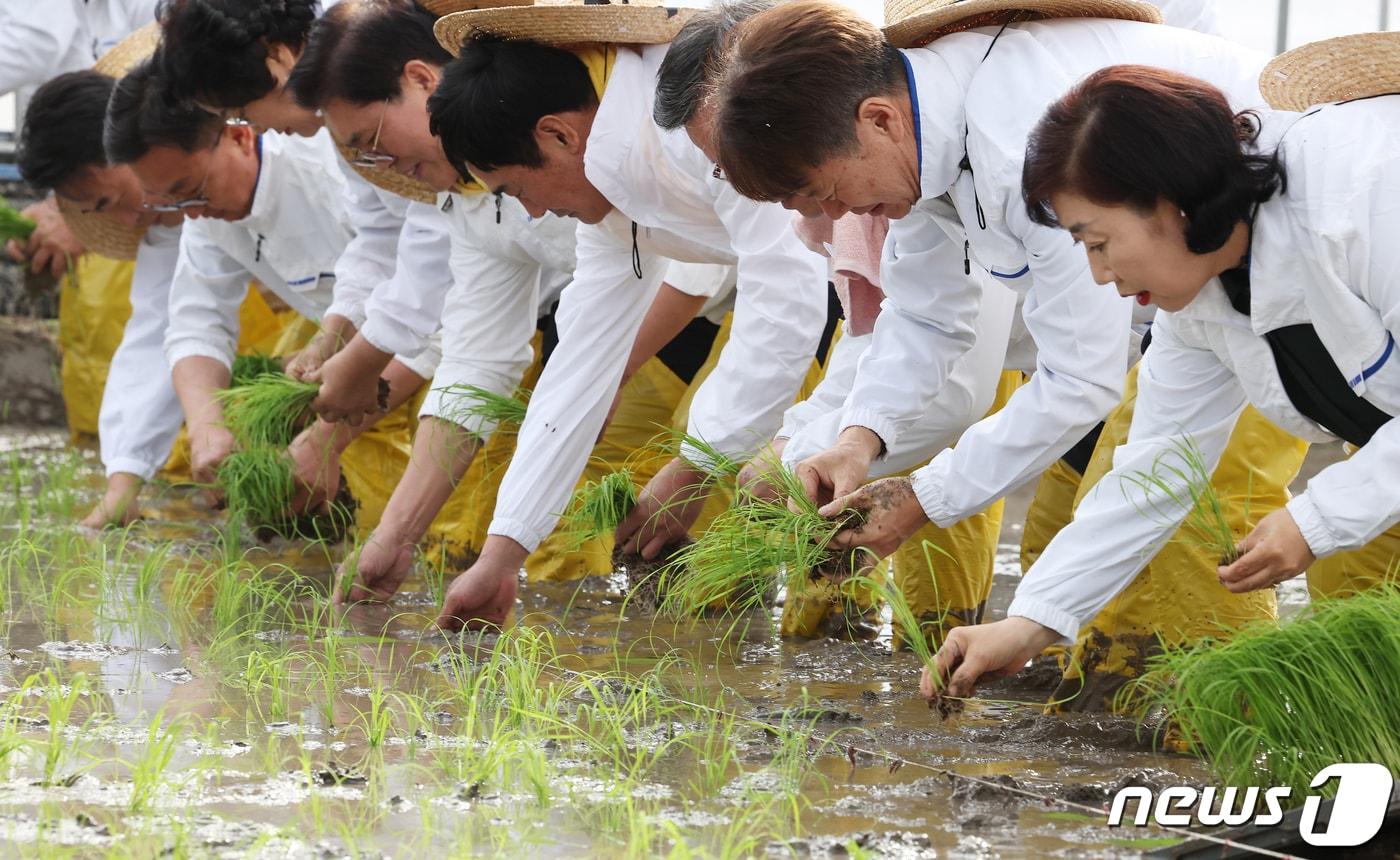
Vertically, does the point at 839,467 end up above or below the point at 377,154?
below

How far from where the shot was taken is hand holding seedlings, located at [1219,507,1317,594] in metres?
2.70

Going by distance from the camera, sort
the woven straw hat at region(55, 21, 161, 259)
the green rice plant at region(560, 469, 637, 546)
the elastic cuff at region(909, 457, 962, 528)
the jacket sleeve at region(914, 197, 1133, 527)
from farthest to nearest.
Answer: the woven straw hat at region(55, 21, 161, 259) < the green rice plant at region(560, 469, 637, 546) < the elastic cuff at region(909, 457, 962, 528) < the jacket sleeve at region(914, 197, 1133, 527)

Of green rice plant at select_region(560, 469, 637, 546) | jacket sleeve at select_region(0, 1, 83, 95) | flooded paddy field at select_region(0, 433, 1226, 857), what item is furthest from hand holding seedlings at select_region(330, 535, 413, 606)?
jacket sleeve at select_region(0, 1, 83, 95)

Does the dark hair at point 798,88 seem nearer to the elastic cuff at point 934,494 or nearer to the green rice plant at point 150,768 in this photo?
the elastic cuff at point 934,494

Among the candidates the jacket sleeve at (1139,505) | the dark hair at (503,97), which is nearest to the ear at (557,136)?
the dark hair at (503,97)

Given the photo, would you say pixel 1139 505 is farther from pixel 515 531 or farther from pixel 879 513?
pixel 515 531

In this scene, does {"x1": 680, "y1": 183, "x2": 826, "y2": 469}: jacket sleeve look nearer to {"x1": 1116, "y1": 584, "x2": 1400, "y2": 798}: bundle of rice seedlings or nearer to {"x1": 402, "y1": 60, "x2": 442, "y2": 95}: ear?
{"x1": 402, "y1": 60, "x2": 442, "y2": 95}: ear

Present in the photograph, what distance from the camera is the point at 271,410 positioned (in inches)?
208

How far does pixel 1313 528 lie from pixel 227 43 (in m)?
3.45

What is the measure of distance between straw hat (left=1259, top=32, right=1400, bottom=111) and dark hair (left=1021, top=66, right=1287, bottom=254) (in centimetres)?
20

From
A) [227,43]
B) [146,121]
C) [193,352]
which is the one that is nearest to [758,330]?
[227,43]

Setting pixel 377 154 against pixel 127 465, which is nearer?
pixel 377 154

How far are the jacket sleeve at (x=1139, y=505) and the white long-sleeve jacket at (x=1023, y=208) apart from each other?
5.2 inches

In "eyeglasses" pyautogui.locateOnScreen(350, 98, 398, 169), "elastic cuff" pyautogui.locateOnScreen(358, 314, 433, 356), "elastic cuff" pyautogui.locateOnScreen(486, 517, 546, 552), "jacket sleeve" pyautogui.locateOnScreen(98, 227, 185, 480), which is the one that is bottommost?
"jacket sleeve" pyautogui.locateOnScreen(98, 227, 185, 480)
